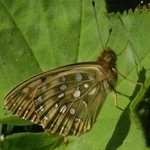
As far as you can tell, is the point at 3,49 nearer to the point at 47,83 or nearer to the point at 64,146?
the point at 47,83

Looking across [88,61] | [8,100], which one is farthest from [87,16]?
[8,100]

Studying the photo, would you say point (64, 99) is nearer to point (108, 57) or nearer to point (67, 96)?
point (67, 96)

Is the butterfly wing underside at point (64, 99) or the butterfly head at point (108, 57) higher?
the butterfly head at point (108, 57)

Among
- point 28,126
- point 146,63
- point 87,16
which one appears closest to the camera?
point 146,63

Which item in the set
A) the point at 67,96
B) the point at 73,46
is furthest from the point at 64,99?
the point at 73,46

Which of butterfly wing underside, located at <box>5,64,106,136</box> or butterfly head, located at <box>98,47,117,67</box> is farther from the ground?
butterfly head, located at <box>98,47,117,67</box>
